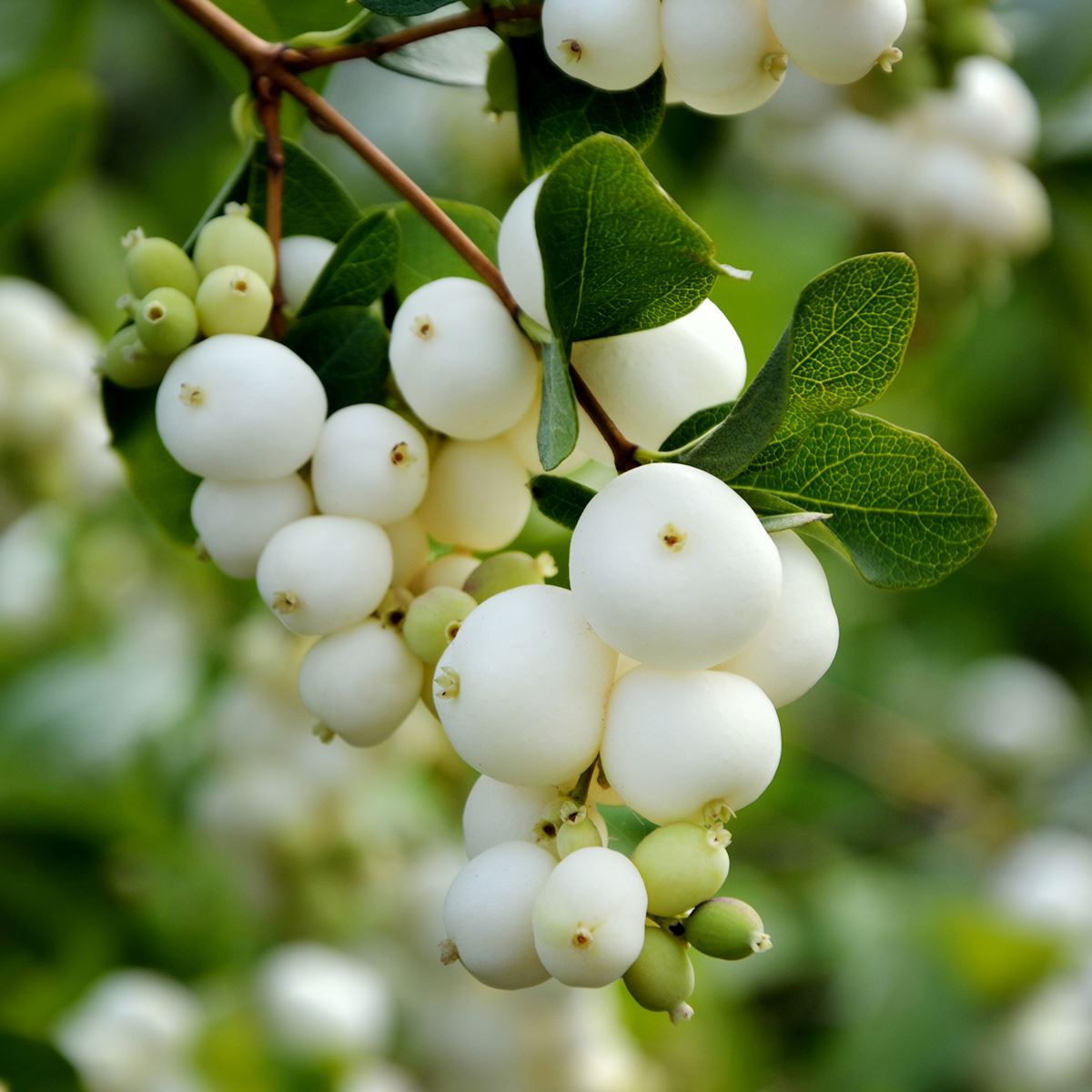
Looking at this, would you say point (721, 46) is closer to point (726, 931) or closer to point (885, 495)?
point (885, 495)

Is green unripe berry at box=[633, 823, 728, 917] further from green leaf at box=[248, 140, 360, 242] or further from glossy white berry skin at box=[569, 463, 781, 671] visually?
green leaf at box=[248, 140, 360, 242]

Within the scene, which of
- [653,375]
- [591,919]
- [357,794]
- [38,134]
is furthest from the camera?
[357,794]

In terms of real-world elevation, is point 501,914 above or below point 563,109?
below

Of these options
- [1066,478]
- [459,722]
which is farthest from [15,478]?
[1066,478]

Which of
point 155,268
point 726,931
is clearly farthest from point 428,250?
point 726,931

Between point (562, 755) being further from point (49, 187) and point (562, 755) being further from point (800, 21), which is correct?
point (49, 187)

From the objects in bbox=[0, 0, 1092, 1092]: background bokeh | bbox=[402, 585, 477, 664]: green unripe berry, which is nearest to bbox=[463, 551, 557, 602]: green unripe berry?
bbox=[402, 585, 477, 664]: green unripe berry
